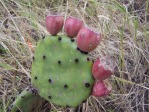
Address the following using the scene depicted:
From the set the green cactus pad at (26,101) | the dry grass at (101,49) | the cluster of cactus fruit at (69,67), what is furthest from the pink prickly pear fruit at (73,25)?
the dry grass at (101,49)

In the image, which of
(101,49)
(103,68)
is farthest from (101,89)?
(101,49)

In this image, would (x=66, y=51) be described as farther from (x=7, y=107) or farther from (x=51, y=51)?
(x=7, y=107)

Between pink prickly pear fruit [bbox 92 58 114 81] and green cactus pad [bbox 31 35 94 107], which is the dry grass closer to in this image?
green cactus pad [bbox 31 35 94 107]

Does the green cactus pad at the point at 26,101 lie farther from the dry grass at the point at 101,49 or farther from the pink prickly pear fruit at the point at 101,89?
the pink prickly pear fruit at the point at 101,89

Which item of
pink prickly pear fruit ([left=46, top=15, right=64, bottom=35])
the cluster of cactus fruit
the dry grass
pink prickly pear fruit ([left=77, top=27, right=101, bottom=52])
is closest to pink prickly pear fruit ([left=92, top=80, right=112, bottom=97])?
the cluster of cactus fruit

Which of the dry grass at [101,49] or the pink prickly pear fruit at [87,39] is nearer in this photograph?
A: the pink prickly pear fruit at [87,39]

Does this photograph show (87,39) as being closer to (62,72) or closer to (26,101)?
(62,72)
